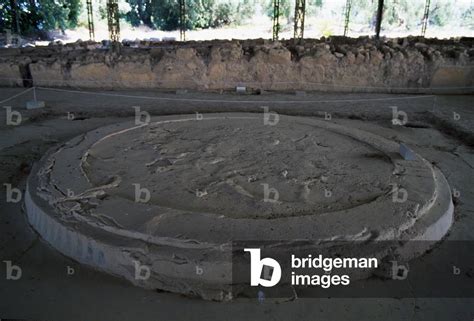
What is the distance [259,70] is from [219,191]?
16.5 ft

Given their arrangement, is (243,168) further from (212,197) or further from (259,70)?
(259,70)

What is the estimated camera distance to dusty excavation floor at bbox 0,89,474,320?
2.65m

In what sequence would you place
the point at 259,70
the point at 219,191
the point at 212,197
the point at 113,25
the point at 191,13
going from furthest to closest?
the point at 191,13 → the point at 113,25 → the point at 259,70 → the point at 219,191 → the point at 212,197

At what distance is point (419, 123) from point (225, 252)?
5.02 metres

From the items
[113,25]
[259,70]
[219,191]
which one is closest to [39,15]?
[113,25]

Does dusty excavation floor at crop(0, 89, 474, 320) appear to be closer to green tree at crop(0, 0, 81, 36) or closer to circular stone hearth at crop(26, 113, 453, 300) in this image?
circular stone hearth at crop(26, 113, 453, 300)

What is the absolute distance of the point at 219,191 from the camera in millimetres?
3615

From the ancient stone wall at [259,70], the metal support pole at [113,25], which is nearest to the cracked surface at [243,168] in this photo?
the ancient stone wall at [259,70]

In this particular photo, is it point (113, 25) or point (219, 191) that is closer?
point (219, 191)

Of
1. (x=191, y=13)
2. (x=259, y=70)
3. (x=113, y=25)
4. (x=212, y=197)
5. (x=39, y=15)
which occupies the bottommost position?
(x=212, y=197)

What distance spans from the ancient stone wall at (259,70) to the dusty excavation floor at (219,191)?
206 cm

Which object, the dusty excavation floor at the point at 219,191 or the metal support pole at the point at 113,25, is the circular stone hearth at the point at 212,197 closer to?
the dusty excavation floor at the point at 219,191

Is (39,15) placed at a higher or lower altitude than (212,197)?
higher

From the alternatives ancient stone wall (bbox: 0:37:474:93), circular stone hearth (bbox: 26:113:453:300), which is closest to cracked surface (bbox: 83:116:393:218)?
circular stone hearth (bbox: 26:113:453:300)
